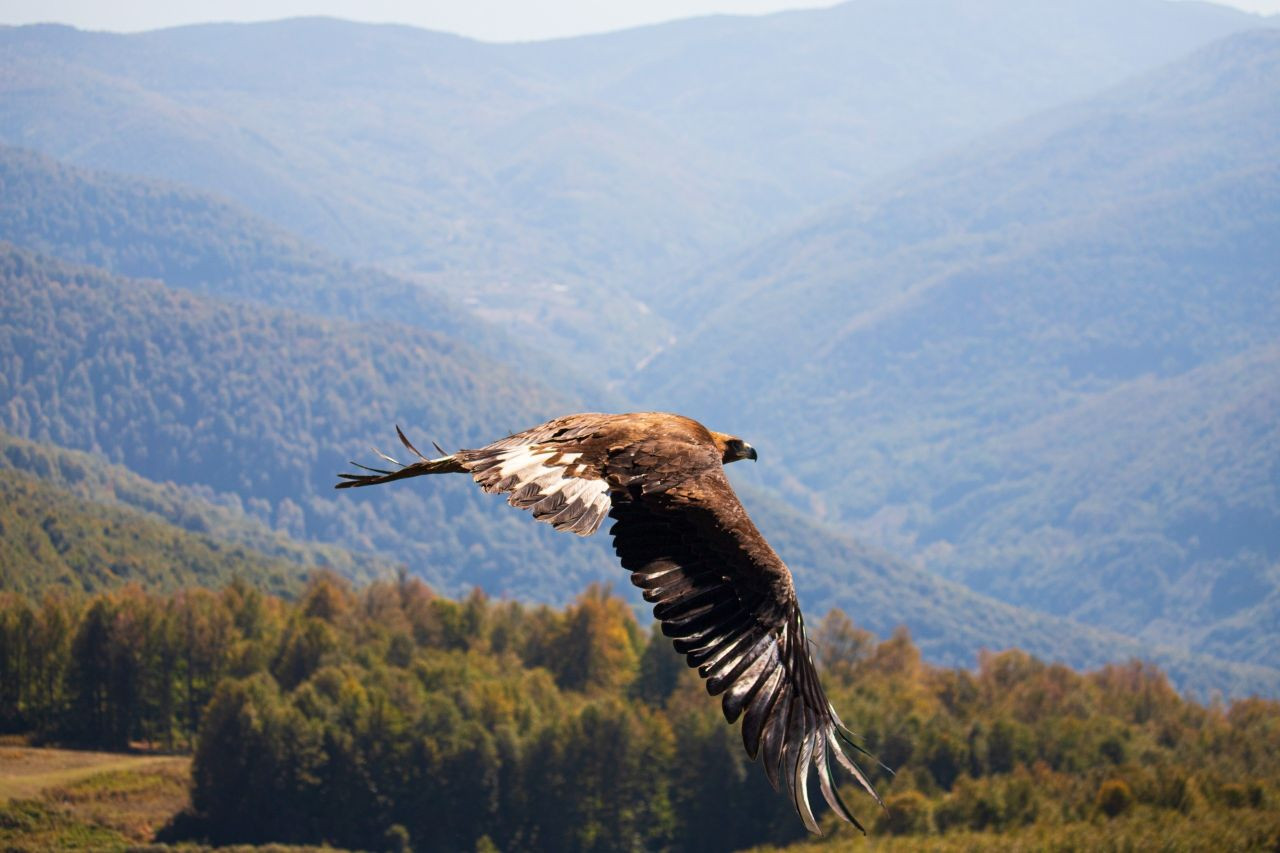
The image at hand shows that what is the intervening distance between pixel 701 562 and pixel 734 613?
576mm

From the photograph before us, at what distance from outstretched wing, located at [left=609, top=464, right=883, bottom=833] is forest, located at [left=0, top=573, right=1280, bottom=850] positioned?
92631 millimetres

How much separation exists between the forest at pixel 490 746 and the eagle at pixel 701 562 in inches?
3620

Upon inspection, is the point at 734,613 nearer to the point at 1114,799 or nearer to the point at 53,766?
the point at 1114,799

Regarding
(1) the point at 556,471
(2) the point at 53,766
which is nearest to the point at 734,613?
(1) the point at 556,471

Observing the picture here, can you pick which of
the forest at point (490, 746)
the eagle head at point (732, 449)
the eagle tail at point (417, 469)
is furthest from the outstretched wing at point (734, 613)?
the forest at point (490, 746)

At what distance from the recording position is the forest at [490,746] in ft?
378

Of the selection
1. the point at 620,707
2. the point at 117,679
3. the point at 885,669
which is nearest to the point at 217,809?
the point at 117,679

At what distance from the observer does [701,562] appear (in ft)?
48.2

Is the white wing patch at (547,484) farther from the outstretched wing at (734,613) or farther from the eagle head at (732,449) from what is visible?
the eagle head at (732,449)

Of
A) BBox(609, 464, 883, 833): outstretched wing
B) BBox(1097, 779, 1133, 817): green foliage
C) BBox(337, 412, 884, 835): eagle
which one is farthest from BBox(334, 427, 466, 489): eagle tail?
BBox(1097, 779, 1133, 817): green foliage

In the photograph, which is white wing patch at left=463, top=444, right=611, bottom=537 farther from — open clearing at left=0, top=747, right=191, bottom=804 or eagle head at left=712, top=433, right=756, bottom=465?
open clearing at left=0, top=747, right=191, bottom=804

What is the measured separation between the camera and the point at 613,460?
1597 cm

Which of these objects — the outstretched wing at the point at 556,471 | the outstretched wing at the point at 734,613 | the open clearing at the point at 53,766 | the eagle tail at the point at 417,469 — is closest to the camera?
the outstretched wing at the point at 734,613

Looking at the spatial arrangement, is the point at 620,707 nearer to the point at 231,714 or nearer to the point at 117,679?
the point at 231,714
